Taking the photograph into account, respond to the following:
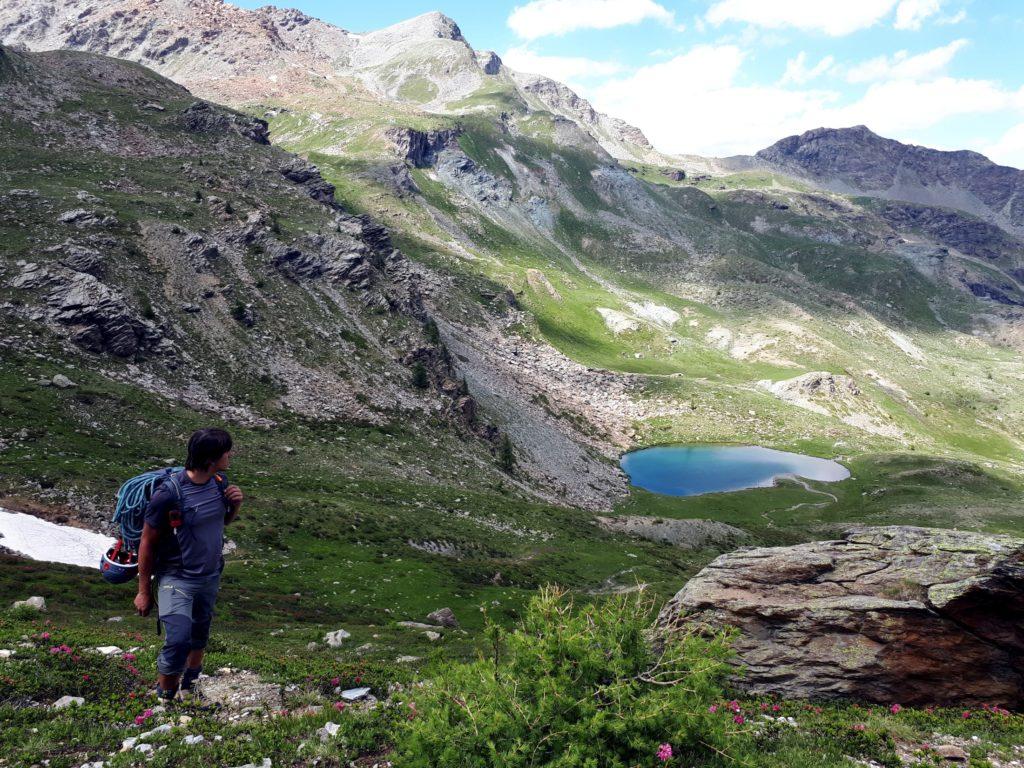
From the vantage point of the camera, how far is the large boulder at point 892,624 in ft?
54.3

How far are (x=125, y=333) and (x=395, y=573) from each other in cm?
3850

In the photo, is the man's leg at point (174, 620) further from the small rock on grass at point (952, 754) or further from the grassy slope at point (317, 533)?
the small rock on grass at point (952, 754)

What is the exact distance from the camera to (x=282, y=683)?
1377 centimetres

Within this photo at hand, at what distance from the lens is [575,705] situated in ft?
26.7

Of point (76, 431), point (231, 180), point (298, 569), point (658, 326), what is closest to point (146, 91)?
point (231, 180)

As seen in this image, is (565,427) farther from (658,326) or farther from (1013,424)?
(1013,424)

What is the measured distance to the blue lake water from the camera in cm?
11044

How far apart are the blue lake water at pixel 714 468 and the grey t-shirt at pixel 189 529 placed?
333 feet

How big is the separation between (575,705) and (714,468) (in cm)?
12294

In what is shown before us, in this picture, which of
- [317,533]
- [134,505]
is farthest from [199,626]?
[317,533]

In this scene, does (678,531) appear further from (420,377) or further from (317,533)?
(317,533)

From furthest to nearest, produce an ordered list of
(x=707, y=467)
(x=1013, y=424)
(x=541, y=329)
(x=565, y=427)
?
(x=1013, y=424)
(x=541, y=329)
(x=707, y=467)
(x=565, y=427)

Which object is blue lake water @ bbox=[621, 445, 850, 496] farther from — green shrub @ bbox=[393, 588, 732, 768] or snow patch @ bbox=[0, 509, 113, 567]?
green shrub @ bbox=[393, 588, 732, 768]

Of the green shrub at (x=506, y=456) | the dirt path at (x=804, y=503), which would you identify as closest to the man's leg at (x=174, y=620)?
the green shrub at (x=506, y=456)
